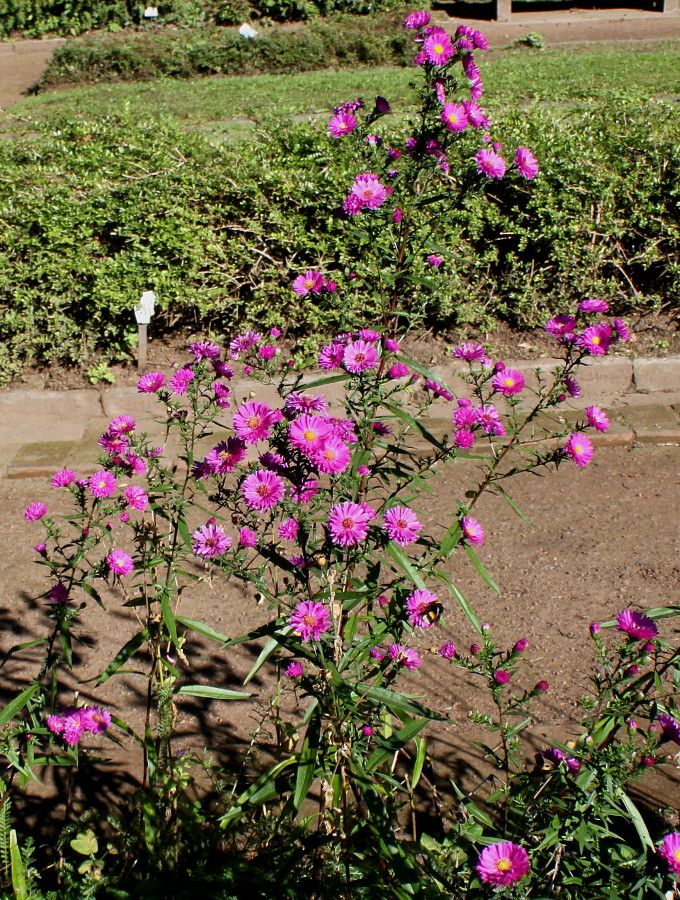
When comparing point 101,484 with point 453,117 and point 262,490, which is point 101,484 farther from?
point 453,117

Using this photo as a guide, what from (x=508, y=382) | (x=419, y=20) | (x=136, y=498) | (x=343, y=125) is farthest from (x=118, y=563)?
(x=419, y=20)

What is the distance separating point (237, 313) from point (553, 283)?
6.65 ft

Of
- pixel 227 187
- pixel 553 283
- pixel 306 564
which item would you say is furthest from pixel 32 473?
pixel 553 283

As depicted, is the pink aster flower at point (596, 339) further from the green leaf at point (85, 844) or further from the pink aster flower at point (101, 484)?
the green leaf at point (85, 844)

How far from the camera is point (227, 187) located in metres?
5.16

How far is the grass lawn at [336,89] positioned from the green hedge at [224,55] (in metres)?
0.52

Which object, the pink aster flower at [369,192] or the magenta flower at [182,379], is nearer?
the pink aster flower at [369,192]

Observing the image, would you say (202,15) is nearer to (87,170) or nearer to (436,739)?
(87,170)

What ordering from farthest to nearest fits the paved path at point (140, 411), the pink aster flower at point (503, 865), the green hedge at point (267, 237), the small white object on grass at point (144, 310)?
1. the green hedge at point (267, 237)
2. the small white object on grass at point (144, 310)
3. the paved path at point (140, 411)
4. the pink aster flower at point (503, 865)

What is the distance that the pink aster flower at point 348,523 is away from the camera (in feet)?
5.34

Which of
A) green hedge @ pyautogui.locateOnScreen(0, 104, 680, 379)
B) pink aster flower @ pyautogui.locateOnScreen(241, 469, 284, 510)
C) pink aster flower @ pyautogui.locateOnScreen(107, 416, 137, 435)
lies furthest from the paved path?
pink aster flower @ pyautogui.locateOnScreen(241, 469, 284, 510)

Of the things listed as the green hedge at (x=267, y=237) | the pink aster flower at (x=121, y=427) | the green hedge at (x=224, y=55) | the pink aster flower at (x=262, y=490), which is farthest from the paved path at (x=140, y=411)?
the green hedge at (x=224, y=55)

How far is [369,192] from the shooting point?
2.03 metres

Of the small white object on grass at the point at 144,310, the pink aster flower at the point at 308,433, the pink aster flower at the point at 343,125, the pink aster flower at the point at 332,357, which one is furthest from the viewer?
the small white object on grass at the point at 144,310
